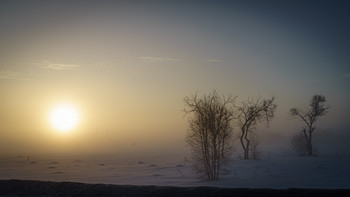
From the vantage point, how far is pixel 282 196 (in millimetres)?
12602

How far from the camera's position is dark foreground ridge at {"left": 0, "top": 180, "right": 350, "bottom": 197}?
1271cm

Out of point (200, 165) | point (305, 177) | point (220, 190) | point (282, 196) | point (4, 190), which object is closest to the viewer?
point (282, 196)

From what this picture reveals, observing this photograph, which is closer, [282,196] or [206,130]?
[282,196]

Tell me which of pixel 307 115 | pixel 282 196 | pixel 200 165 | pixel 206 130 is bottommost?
pixel 282 196

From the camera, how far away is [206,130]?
2606 centimetres

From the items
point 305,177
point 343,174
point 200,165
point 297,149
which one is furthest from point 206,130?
point 297,149

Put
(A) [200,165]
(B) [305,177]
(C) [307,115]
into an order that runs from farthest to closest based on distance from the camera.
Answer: (C) [307,115], (A) [200,165], (B) [305,177]

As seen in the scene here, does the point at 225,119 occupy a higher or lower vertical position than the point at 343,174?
higher

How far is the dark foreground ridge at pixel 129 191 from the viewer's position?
41.7 feet

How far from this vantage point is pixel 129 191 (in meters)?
15.1

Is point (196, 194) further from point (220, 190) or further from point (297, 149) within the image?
point (297, 149)

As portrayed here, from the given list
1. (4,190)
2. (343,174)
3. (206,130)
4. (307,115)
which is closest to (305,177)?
(343,174)

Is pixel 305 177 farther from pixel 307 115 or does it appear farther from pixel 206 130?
pixel 307 115

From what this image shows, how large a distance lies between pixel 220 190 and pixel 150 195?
9.70ft
